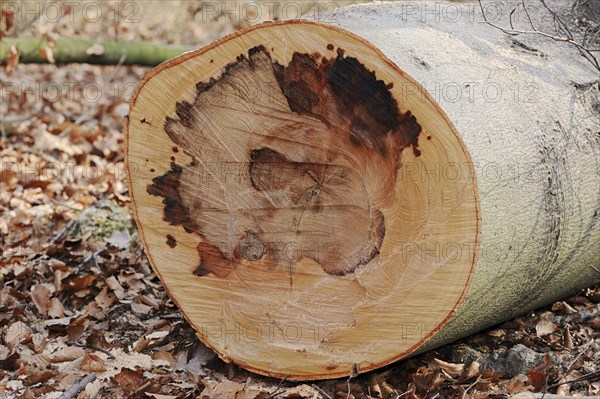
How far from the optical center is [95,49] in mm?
6043

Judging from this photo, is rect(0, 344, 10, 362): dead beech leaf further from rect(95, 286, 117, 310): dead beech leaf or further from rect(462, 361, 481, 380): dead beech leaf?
rect(462, 361, 481, 380): dead beech leaf

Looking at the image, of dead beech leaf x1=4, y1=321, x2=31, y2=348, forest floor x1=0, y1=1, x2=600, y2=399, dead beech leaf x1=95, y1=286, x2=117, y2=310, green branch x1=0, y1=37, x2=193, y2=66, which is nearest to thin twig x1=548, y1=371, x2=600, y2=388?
forest floor x1=0, y1=1, x2=600, y2=399

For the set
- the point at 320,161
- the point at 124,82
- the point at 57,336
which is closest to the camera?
the point at 320,161

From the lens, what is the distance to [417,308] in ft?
7.68

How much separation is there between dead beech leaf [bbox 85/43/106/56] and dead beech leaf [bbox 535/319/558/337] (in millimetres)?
4456

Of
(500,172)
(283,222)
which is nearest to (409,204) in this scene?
(500,172)

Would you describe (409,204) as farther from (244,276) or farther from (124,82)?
(124,82)

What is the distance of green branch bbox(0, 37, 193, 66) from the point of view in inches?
220

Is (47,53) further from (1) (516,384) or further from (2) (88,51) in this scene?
(1) (516,384)

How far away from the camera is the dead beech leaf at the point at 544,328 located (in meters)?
2.87

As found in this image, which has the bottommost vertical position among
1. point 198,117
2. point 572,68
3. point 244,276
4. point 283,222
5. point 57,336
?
point 57,336

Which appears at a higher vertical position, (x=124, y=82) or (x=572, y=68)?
(x=572, y=68)

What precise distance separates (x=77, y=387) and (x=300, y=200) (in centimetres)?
109

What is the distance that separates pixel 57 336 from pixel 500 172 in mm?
2051
